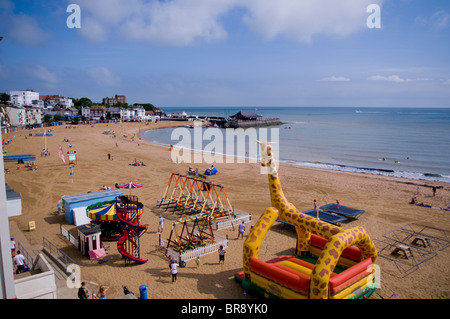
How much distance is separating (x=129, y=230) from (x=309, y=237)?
923 cm

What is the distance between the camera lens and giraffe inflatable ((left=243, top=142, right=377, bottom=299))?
1036 centimetres

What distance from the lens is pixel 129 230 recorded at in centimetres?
1591

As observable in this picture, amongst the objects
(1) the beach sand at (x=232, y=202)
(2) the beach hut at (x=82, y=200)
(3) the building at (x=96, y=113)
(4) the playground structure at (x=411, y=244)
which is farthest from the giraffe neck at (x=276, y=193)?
(3) the building at (x=96, y=113)

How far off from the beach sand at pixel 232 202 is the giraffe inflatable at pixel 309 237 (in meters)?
1.97

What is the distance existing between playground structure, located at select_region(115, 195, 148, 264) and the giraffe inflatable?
19.2 ft

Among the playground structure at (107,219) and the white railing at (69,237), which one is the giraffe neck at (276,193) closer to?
the playground structure at (107,219)

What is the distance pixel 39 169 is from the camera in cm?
3631

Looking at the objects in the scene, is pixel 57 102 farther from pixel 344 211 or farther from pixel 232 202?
pixel 344 211

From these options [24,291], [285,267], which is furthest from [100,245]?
[285,267]

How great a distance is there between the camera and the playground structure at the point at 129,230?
15086mm

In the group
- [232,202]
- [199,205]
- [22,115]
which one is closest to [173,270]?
[199,205]

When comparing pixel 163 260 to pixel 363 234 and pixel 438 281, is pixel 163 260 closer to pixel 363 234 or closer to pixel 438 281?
pixel 363 234
